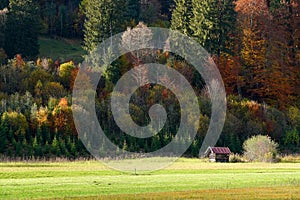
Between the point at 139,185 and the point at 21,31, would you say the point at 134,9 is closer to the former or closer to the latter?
the point at 21,31

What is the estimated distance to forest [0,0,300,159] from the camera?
63000 millimetres

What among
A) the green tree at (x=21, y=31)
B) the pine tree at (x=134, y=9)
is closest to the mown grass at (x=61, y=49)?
the green tree at (x=21, y=31)

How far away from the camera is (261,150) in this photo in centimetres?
6044

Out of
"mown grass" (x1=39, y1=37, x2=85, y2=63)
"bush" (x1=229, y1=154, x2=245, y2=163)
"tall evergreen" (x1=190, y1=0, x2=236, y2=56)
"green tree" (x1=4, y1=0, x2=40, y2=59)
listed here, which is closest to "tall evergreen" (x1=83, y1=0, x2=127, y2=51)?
"mown grass" (x1=39, y1=37, x2=85, y2=63)

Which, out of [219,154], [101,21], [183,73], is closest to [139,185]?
[219,154]

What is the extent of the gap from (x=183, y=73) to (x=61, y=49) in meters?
23.6

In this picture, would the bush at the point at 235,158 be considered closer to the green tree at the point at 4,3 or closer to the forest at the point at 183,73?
the forest at the point at 183,73

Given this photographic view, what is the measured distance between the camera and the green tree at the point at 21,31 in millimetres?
78438

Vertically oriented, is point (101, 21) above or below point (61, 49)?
above

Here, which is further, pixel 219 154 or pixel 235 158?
pixel 235 158

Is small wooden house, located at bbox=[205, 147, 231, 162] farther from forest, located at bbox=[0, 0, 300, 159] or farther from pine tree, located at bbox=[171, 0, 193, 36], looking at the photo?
pine tree, located at bbox=[171, 0, 193, 36]

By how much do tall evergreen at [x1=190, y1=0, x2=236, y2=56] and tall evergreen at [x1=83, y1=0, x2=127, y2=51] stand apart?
985 centimetres

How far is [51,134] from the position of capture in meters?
61.9

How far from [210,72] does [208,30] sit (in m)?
6.42
